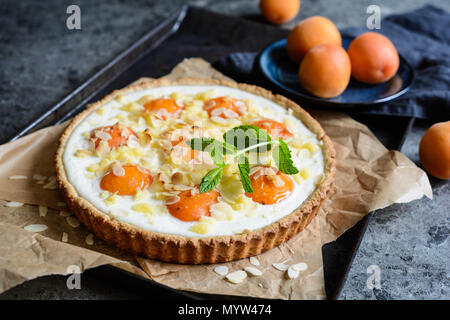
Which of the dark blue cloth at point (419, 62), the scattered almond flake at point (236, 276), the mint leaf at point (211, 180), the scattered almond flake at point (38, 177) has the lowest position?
the scattered almond flake at point (236, 276)

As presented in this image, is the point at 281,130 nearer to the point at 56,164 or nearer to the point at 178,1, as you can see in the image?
the point at 56,164

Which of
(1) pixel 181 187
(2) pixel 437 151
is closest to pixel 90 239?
(1) pixel 181 187

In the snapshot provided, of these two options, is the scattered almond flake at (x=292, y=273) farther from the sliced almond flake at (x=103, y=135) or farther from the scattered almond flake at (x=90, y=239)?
the sliced almond flake at (x=103, y=135)

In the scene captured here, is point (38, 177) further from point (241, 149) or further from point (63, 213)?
point (241, 149)

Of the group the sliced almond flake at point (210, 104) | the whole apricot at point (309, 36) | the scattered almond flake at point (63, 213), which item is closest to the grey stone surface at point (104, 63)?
the scattered almond flake at point (63, 213)
